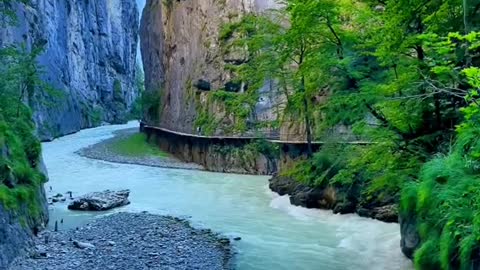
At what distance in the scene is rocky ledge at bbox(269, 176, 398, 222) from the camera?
15.3 metres

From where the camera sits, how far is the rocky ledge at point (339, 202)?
1530cm

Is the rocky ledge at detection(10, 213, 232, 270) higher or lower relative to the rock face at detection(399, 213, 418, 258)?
lower

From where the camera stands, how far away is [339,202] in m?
16.8

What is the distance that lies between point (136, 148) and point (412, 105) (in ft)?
111

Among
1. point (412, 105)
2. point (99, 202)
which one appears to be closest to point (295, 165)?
point (99, 202)

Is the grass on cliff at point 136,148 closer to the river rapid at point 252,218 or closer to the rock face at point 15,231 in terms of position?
the river rapid at point 252,218


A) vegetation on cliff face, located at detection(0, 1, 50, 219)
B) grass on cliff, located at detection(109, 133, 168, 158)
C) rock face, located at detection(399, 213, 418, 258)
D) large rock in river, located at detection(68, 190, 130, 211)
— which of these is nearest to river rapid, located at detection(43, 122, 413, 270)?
rock face, located at detection(399, 213, 418, 258)

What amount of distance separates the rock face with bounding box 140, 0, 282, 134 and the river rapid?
781 centimetres

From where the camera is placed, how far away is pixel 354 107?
44.8 feet

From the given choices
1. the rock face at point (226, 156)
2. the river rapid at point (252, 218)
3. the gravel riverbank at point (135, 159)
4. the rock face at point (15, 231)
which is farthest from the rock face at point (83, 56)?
the rock face at point (15, 231)

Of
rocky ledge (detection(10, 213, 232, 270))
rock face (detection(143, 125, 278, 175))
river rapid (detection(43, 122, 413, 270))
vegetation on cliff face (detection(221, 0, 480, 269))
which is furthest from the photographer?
rock face (detection(143, 125, 278, 175))

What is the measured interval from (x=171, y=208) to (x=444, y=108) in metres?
11.5

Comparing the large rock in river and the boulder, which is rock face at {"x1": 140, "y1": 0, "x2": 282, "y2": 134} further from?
the boulder

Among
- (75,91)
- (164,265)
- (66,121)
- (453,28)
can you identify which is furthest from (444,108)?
(75,91)
